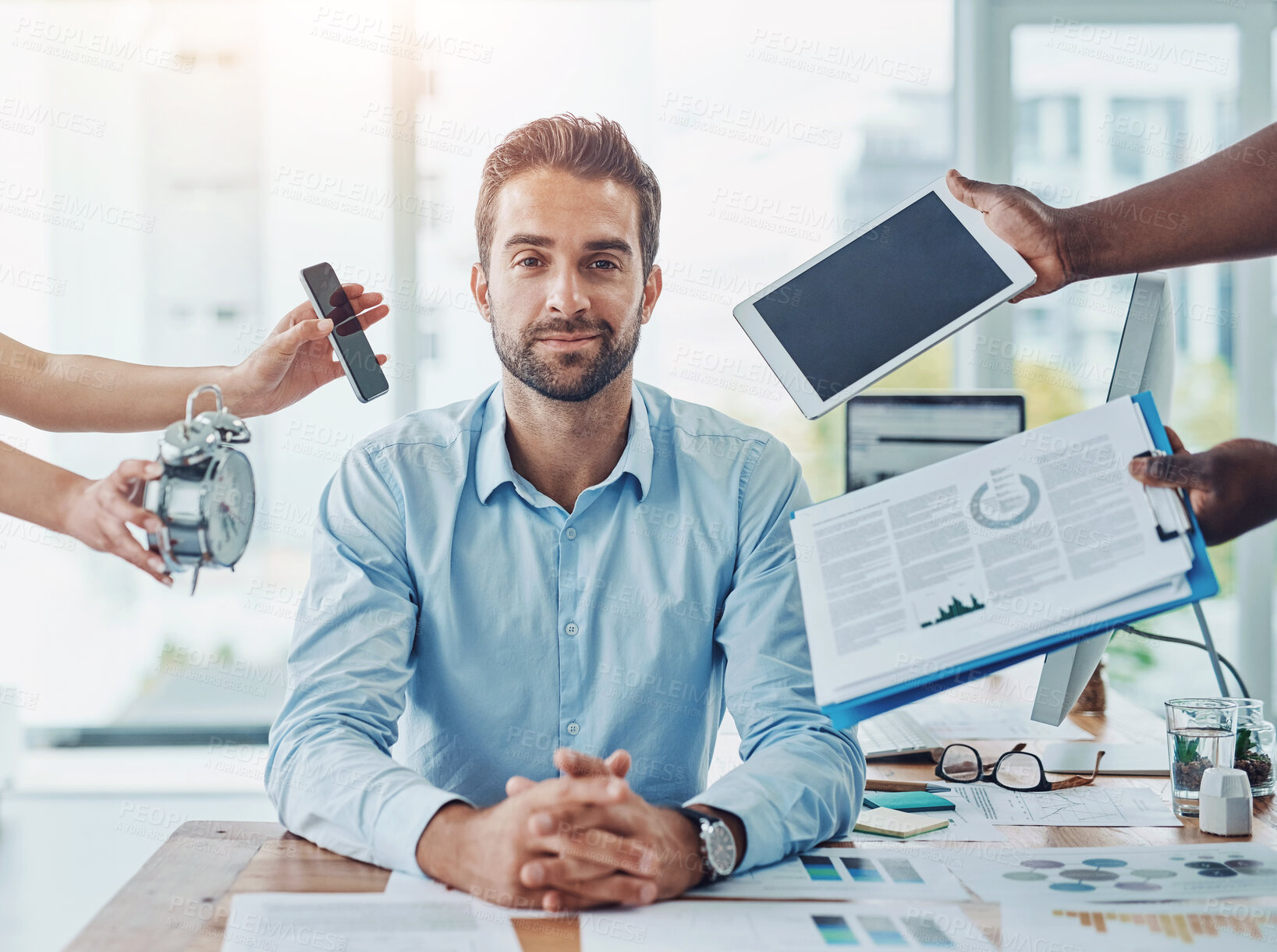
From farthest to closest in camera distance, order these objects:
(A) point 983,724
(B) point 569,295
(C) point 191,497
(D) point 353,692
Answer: (A) point 983,724 < (B) point 569,295 < (D) point 353,692 < (C) point 191,497

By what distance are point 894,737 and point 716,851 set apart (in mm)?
735

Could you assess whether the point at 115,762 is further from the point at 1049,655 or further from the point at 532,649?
the point at 1049,655

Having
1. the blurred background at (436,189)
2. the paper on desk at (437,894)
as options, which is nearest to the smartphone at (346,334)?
the paper on desk at (437,894)

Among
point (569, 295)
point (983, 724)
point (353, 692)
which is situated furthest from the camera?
point (983, 724)

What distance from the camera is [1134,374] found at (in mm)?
1410

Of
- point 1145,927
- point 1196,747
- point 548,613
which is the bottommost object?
point 1145,927

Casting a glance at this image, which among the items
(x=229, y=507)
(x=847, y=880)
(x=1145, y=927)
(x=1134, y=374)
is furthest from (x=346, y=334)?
(x=1145, y=927)

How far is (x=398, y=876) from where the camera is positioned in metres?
1.11

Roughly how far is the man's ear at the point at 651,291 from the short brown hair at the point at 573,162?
2 centimetres

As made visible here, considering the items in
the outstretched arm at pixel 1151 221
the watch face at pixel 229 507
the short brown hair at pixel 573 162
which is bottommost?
the watch face at pixel 229 507

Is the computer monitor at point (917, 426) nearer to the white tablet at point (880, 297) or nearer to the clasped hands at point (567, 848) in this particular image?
the white tablet at point (880, 297)

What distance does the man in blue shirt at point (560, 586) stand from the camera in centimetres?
126

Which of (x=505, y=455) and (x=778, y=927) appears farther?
(x=505, y=455)

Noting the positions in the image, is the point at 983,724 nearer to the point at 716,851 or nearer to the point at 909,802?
Result: the point at 909,802
